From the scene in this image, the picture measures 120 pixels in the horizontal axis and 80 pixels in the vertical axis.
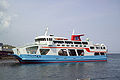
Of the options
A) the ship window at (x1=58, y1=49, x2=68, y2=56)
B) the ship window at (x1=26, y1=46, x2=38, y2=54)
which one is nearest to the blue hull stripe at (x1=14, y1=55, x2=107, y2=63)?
the ship window at (x1=58, y1=49, x2=68, y2=56)

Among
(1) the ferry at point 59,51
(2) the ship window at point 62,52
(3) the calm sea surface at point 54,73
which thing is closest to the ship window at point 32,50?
(1) the ferry at point 59,51

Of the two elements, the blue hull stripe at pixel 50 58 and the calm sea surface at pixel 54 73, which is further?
the blue hull stripe at pixel 50 58

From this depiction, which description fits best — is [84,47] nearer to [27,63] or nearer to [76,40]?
[76,40]

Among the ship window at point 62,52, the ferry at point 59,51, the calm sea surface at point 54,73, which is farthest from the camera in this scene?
the ship window at point 62,52

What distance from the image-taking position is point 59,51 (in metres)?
34.6

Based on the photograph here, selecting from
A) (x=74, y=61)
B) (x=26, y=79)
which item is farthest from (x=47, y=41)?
(x=26, y=79)

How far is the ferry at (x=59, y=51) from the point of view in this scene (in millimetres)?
29938

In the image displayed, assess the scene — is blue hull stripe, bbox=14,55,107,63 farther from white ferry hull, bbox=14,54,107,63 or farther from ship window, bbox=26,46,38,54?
ship window, bbox=26,46,38,54

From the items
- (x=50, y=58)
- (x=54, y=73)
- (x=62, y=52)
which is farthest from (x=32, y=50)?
(x=54, y=73)

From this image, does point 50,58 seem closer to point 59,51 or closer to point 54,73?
point 59,51

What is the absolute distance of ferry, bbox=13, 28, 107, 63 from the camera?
2994 cm

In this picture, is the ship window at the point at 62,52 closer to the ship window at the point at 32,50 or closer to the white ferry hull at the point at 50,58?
the white ferry hull at the point at 50,58

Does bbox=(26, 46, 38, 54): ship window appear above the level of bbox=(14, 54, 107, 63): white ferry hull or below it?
above

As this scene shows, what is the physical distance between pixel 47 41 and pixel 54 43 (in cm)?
221
